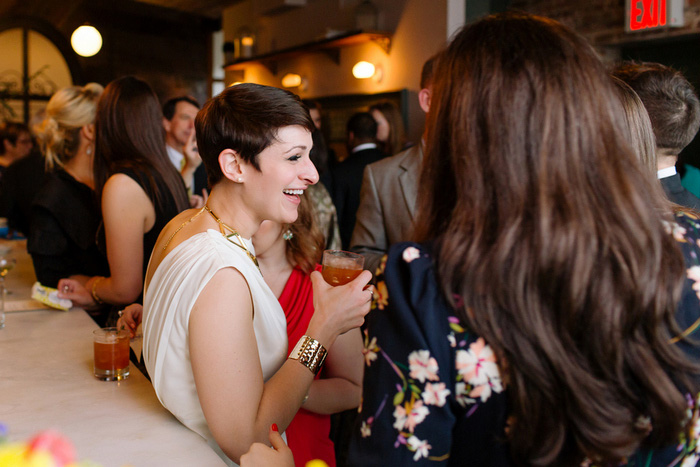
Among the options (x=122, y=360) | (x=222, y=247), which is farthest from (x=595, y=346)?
(x=122, y=360)

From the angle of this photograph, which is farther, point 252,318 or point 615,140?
point 252,318

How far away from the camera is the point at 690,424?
0.91 metres

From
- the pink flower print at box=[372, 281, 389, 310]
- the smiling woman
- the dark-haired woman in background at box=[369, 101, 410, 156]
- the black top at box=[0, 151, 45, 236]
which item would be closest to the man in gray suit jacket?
the smiling woman

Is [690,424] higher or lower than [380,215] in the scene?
lower

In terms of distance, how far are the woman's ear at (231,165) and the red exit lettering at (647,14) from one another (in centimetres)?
361

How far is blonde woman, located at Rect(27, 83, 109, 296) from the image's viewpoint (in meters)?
2.47

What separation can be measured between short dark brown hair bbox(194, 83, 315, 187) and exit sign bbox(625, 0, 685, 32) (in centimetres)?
348

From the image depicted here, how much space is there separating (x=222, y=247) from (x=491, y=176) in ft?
2.20

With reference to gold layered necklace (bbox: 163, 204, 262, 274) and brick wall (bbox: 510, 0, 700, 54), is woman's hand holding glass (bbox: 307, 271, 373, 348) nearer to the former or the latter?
gold layered necklace (bbox: 163, 204, 262, 274)

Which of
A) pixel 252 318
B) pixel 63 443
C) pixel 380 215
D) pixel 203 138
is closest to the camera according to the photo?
pixel 63 443

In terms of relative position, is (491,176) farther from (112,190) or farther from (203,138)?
(112,190)

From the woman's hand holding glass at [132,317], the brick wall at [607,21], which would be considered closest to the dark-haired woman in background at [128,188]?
the woman's hand holding glass at [132,317]

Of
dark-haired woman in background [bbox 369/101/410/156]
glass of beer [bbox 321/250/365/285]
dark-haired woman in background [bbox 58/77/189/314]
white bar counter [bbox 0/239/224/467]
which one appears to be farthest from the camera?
dark-haired woman in background [bbox 369/101/410/156]

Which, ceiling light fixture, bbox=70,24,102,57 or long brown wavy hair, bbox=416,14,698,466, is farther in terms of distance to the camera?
ceiling light fixture, bbox=70,24,102,57
